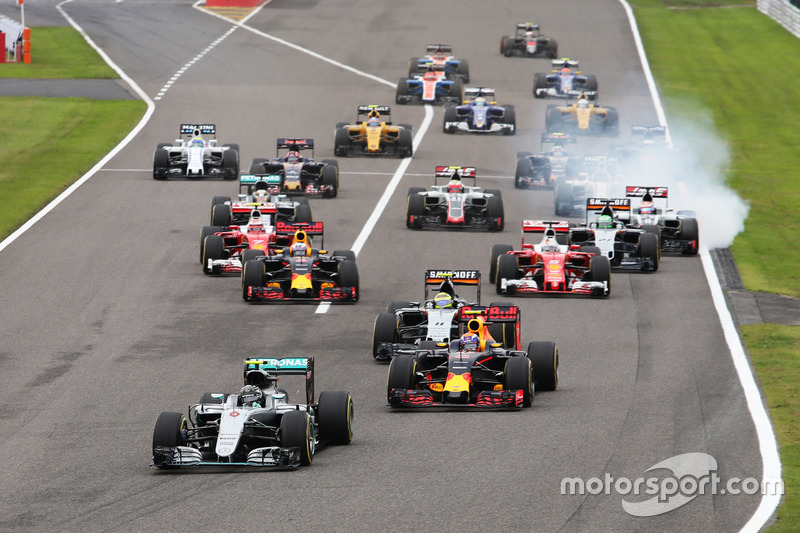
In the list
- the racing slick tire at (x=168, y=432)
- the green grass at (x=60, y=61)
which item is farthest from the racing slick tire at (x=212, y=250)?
the green grass at (x=60, y=61)

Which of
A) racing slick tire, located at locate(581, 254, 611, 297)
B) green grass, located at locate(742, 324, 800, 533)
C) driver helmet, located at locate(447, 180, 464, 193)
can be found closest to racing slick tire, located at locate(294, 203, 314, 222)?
driver helmet, located at locate(447, 180, 464, 193)

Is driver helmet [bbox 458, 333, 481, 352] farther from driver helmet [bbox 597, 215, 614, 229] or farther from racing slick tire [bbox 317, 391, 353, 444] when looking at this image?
driver helmet [bbox 597, 215, 614, 229]

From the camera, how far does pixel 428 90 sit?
63.9 m

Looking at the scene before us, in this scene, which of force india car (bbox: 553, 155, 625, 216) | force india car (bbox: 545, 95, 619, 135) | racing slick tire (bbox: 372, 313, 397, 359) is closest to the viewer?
racing slick tire (bbox: 372, 313, 397, 359)

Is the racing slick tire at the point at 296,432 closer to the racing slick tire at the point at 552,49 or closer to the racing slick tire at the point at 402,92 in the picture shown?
the racing slick tire at the point at 402,92

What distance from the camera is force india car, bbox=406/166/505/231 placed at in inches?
1662

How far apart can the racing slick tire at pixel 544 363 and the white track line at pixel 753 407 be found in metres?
3.39

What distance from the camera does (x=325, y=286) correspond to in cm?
3394

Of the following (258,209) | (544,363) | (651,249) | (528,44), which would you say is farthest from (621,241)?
(528,44)

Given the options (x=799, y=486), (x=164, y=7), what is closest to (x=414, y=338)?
(x=799, y=486)

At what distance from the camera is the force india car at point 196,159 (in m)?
48.5

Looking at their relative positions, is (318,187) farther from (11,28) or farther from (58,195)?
(11,28)

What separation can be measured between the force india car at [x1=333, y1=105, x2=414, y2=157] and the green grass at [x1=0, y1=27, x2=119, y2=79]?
1899cm

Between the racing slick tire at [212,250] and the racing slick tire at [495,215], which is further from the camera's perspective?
the racing slick tire at [495,215]
